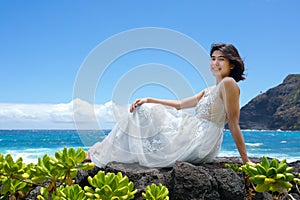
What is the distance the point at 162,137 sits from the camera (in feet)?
11.0

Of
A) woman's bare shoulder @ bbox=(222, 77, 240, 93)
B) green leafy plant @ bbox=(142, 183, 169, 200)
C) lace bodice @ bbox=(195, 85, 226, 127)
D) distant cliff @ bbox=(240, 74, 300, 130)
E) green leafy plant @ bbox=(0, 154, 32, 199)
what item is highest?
distant cliff @ bbox=(240, 74, 300, 130)

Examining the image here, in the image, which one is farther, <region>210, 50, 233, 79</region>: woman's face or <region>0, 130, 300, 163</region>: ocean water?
<region>0, 130, 300, 163</region>: ocean water

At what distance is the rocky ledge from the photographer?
8.83 feet

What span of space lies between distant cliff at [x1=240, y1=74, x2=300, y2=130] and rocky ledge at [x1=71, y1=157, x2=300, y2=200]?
5459cm

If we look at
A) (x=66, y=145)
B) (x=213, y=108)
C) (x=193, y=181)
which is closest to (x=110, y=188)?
(x=193, y=181)

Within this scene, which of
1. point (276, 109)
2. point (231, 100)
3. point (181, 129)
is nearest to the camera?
point (231, 100)

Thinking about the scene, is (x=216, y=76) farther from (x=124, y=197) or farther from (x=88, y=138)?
(x=124, y=197)

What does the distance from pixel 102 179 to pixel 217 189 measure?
1601 millimetres

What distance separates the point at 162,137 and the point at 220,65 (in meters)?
0.86

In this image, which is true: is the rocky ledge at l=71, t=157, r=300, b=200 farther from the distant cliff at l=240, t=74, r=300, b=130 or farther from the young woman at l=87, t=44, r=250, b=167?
the distant cliff at l=240, t=74, r=300, b=130

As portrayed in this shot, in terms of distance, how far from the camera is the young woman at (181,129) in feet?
10.8

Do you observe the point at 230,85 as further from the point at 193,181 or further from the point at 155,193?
the point at 155,193

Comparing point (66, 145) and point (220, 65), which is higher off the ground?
point (66, 145)

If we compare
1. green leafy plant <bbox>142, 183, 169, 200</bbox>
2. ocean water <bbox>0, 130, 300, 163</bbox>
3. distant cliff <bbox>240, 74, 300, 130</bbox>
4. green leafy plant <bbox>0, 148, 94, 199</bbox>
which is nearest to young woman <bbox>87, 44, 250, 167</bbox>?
green leafy plant <bbox>0, 148, 94, 199</bbox>
